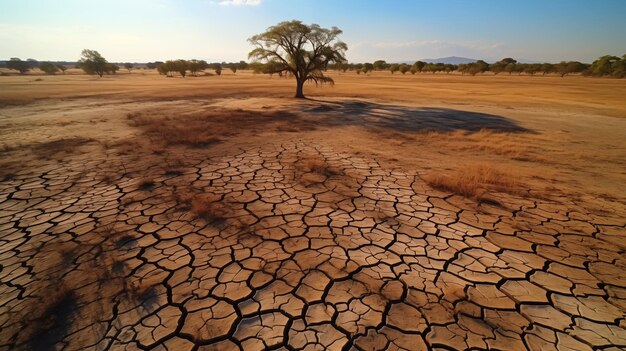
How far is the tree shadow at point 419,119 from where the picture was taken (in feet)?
41.7

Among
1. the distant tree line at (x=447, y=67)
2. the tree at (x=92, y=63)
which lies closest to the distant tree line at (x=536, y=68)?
the distant tree line at (x=447, y=67)

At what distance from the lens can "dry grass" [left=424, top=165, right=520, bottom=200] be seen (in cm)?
584

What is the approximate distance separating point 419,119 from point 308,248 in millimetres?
12809

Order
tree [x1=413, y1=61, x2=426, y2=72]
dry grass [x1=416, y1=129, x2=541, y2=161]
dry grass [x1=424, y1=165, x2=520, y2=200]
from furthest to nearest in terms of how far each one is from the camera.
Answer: tree [x1=413, y1=61, x2=426, y2=72]
dry grass [x1=416, y1=129, x2=541, y2=161]
dry grass [x1=424, y1=165, x2=520, y2=200]

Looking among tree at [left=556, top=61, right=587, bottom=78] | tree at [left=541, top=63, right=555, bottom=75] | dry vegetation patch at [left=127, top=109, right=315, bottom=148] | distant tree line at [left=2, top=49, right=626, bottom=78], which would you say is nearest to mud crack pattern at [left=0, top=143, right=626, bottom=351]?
dry vegetation patch at [left=127, top=109, right=315, bottom=148]

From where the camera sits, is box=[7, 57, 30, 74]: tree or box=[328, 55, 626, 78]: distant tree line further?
box=[7, 57, 30, 74]: tree

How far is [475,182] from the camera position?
6160 mm

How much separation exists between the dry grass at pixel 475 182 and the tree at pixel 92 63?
73291mm

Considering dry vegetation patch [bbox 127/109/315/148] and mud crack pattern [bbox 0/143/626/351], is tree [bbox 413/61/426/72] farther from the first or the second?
mud crack pattern [bbox 0/143/626/351]

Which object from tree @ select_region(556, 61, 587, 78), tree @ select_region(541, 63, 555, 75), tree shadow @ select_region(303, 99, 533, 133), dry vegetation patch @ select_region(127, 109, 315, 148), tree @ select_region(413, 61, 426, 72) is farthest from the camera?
tree @ select_region(413, 61, 426, 72)

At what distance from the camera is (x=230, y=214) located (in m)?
4.84

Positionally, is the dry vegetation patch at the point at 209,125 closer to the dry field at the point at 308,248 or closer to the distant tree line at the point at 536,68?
the dry field at the point at 308,248

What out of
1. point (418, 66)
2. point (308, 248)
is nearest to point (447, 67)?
point (418, 66)

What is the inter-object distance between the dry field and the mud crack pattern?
0.07 ft
